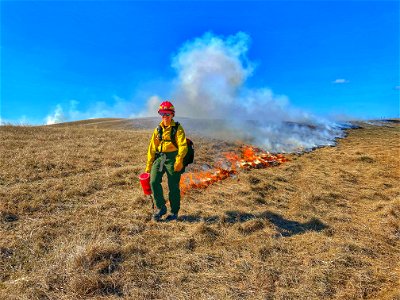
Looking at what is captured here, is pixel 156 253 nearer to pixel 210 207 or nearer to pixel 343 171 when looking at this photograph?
pixel 210 207

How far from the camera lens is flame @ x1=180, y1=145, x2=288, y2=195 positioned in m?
11.4

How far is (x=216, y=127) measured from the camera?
23328 millimetres

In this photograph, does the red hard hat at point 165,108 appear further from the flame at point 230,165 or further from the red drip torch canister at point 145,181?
the flame at point 230,165

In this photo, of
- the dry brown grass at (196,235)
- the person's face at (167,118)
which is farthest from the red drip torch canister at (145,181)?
the person's face at (167,118)

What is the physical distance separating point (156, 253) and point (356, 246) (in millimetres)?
4218

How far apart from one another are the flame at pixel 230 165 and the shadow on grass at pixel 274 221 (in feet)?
7.02

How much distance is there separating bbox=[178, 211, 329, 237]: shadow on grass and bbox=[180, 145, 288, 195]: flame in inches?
84.2

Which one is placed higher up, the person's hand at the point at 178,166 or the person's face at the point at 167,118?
the person's face at the point at 167,118

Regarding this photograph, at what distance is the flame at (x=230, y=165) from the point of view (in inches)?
450

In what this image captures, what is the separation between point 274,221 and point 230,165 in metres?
5.47

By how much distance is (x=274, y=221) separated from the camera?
28.3 ft

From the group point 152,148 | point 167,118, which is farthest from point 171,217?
point 167,118

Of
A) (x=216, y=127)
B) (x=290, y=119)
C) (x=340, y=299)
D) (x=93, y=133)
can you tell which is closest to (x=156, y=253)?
(x=340, y=299)

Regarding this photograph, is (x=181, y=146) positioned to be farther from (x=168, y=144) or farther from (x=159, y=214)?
(x=159, y=214)
